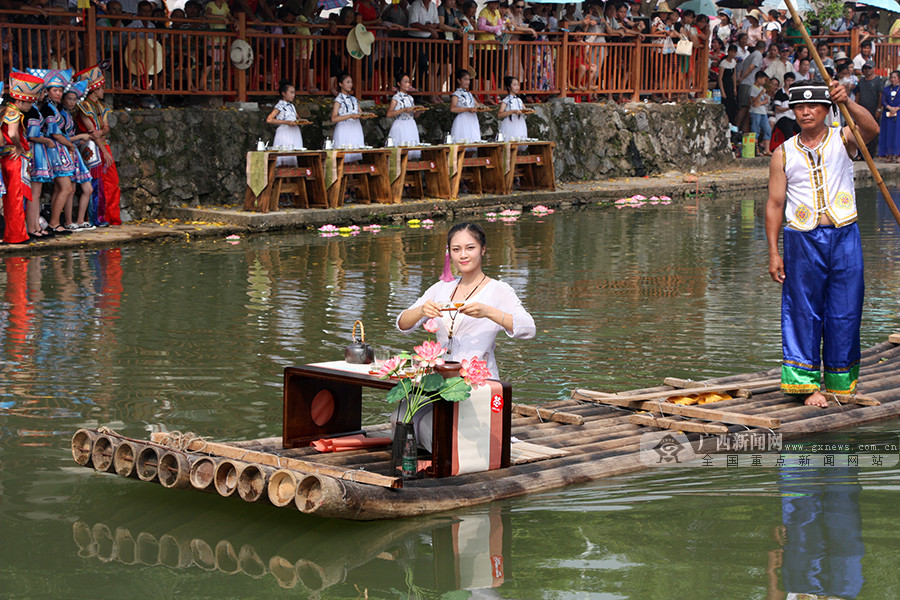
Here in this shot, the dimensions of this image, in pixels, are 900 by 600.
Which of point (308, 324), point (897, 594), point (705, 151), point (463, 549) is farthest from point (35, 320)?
point (705, 151)

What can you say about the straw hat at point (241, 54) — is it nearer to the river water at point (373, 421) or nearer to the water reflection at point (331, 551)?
the river water at point (373, 421)

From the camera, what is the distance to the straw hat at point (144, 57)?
15896 millimetres

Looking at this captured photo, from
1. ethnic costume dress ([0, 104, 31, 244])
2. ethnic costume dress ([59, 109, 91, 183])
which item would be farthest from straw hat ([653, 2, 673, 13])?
ethnic costume dress ([0, 104, 31, 244])

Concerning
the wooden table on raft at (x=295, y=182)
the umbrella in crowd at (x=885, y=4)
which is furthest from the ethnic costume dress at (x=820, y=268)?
→ the umbrella in crowd at (x=885, y=4)

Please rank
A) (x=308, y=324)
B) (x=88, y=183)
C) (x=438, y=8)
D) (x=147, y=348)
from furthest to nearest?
(x=438, y=8)
(x=88, y=183)
(x=308, y=324)
(x=147, y=348)

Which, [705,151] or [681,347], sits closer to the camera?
[681,347]

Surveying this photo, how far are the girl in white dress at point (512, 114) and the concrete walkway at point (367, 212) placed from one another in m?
1.09

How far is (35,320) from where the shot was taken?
9.72 metres

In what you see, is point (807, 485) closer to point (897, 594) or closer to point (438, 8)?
point (897, 594)

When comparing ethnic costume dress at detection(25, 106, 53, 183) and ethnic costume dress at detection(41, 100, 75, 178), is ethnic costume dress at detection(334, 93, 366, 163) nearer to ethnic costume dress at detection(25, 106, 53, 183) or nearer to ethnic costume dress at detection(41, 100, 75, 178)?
ethnic costume dress at detection(41, 100, 75, 178)

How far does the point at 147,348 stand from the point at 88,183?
672 centimetres

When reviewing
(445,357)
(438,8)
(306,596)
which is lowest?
(306,596)

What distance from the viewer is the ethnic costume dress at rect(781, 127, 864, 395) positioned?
6949mm

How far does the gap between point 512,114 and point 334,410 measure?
543 inches
